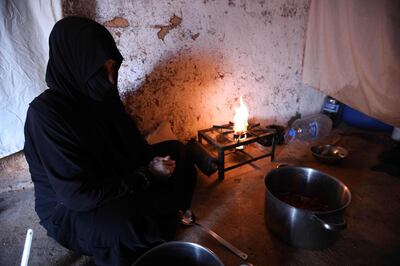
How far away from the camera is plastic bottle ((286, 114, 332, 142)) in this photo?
2883mm

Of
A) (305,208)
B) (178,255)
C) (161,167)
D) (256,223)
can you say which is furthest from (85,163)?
(305,208)

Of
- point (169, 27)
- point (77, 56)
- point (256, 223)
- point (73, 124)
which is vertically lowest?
point (256, 223)

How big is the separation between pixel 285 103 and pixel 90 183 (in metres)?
2.31

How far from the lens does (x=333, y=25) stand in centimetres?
242

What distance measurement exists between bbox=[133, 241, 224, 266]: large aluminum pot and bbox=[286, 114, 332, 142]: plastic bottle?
2.00 m

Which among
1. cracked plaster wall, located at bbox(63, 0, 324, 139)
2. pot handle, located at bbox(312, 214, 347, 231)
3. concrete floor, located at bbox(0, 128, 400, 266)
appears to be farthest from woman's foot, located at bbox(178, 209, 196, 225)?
cracked plaster wall, located at bbox(63, 0, 324, 139)

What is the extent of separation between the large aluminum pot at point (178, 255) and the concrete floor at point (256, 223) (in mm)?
337

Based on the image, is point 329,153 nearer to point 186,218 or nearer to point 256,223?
point 256,223

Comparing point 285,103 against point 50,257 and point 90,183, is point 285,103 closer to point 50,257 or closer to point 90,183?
point 90,183

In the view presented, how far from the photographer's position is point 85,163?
3.95 ft

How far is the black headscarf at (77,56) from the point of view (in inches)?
45.7

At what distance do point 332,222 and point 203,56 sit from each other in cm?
160

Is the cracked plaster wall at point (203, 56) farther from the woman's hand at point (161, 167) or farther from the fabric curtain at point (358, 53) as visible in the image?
the woman's hand at point (161, 167)

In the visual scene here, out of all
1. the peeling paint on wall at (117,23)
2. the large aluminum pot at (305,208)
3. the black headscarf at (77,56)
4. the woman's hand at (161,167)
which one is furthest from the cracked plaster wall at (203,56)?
the large aluminum pot at (305,208)
